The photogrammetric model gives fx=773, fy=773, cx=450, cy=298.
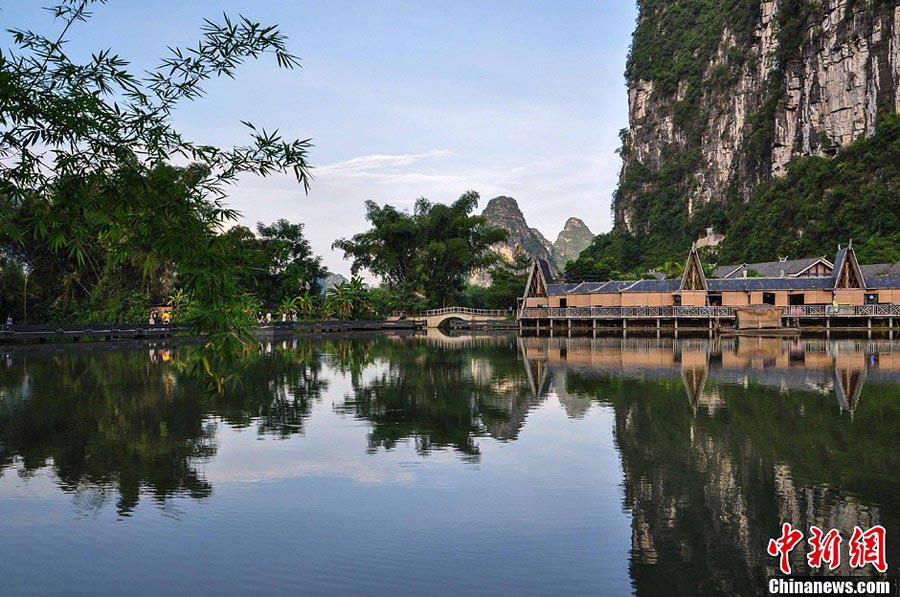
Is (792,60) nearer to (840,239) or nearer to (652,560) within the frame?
(840,239)

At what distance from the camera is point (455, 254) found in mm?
89250

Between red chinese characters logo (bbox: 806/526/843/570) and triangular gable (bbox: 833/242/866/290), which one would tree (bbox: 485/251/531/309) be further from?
red chinese characters logo (bbox: 806/526/843/570)

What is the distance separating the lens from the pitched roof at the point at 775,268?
6894 centimetres

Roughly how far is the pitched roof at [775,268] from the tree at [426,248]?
2610 centimetres

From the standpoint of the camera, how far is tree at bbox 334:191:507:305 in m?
91.4

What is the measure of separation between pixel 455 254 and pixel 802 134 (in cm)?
6776

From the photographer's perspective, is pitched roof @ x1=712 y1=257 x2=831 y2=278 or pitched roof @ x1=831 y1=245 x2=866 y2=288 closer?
pitched roof @ x1=831 y1=245 x2=866 y2=288

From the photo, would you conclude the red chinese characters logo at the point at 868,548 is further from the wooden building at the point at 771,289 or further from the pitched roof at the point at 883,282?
the pitched roof at the point at 883,282

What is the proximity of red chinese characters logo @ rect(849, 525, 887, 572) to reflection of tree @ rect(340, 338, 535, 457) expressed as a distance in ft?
24.2

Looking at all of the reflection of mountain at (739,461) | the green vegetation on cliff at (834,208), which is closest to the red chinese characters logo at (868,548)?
the reflection of mountain at (739,461)

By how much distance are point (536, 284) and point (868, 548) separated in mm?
68387

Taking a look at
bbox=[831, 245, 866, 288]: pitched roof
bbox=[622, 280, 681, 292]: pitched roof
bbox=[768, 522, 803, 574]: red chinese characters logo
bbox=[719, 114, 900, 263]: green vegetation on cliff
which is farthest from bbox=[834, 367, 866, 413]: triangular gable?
bbox=[719, 114, 900, 263]: green vegetation on cliff

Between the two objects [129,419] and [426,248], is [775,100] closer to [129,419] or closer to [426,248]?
[426,248]

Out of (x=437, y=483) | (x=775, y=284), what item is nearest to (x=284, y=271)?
(x=775, y=284)
